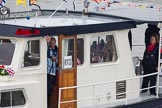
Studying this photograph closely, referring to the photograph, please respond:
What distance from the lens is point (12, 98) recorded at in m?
9.87

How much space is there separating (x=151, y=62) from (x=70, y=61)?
210 cm

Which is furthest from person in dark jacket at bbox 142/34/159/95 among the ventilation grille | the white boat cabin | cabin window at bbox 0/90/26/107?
cabin window at bbox 0/90/26/107

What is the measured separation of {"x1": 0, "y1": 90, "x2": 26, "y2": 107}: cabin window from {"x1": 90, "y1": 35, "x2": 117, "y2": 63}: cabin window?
1632 mm

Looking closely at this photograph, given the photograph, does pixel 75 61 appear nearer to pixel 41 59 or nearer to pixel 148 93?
pixel 41 59

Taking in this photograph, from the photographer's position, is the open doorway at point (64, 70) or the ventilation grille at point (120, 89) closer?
the open doorway at point (64, 70)

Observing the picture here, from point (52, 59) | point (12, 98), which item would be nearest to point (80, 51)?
point (52, 59)

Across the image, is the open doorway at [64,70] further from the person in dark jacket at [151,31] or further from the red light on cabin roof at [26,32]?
the person in dark jacket at [151,31]

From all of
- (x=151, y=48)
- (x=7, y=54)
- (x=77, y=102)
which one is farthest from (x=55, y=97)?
(x=151, y=48)

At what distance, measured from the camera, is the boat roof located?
989cm

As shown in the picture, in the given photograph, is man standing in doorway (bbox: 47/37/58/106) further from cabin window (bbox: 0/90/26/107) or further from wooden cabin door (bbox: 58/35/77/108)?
cabin window (bbox: 0/90/26/107)

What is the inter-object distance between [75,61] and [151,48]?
1919 mm

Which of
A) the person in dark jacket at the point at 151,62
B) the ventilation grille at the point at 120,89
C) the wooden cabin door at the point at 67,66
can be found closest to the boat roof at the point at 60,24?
the wooden cabin door at the point at 67,66

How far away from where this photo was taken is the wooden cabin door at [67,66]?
1029 centimetres

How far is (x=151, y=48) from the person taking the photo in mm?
11578
